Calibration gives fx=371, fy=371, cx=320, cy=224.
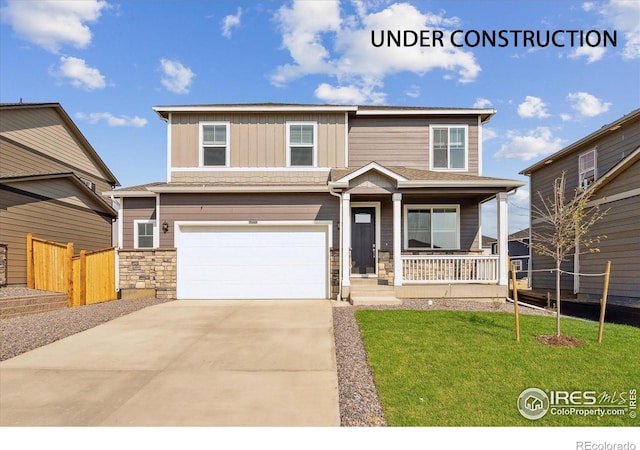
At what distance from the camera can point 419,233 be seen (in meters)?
11.9

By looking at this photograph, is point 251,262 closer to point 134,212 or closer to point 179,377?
point 134,212

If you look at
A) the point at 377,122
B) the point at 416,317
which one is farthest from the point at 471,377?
the point at 377,122

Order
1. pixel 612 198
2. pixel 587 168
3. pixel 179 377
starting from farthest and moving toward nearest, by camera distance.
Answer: pixel 587 168 → pixel 612 198 → pixel 179 377

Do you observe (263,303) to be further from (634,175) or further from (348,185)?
(634,175)

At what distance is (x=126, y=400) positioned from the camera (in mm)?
3947

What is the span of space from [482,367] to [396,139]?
902 centimetres

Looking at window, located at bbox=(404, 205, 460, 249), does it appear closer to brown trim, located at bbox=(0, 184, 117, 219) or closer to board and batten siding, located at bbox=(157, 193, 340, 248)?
board and batten siding, located at bbox=(157, 193, 340, 248)

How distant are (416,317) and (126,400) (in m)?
5.48

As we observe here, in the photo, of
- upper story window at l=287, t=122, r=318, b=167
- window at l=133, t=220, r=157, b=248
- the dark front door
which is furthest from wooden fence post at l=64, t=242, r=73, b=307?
the dark front door

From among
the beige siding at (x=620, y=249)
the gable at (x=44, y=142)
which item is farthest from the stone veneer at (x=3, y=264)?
the beige siding at (x=620, y=249)

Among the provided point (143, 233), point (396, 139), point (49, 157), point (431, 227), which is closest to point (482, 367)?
point (431, 227)

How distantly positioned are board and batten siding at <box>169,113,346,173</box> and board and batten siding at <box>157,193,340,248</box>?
4.23 feet

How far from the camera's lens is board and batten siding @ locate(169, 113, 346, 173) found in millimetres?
11867

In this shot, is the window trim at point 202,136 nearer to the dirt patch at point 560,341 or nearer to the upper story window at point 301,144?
the upper story window at point 301,144
